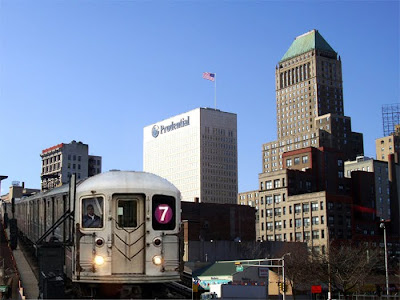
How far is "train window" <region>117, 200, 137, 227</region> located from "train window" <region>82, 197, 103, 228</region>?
0.48 metres

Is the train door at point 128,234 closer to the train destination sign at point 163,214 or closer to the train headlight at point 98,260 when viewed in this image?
the train headlight at point 98,260

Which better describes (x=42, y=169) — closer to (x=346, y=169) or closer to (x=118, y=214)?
(x=346, y=169)

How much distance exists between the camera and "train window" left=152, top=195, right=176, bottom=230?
51.3 ft

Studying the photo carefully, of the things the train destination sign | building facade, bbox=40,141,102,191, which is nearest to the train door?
the train destination sign

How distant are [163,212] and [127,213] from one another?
965mm

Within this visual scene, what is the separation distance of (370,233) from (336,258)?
200 ft

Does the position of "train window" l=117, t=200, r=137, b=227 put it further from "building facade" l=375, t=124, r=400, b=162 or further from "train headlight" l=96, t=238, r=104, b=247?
"building facade" l=375, t=124, r=400, b=162

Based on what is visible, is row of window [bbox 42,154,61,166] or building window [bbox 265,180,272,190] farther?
row of window [bbox 42,154,61,166]

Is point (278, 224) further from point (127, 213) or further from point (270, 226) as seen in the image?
point (127, 213)

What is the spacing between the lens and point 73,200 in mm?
16547

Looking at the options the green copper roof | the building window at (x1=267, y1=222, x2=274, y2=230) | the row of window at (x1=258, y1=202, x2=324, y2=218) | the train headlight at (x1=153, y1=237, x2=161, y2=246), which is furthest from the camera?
the building window at (x1=267, y1=222, x2=274, y2=230)

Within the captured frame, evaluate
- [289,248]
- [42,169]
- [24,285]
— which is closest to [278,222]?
[289,248]

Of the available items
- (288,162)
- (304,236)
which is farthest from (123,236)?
(288,162)

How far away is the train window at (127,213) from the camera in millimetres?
15375
